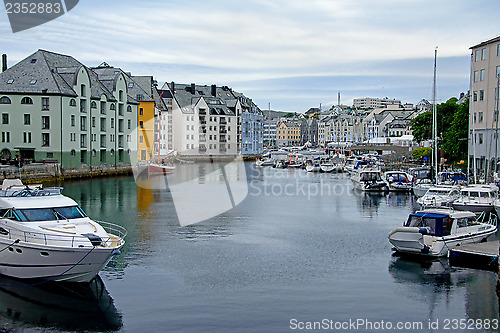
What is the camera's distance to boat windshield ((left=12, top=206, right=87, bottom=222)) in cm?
2094

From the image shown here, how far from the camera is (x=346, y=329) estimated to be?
16.9 m

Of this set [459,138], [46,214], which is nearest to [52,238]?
[46,214]

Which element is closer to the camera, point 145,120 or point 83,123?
point 83,123

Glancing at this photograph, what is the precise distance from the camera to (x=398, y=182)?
5791cm

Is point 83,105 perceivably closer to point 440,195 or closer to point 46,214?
point 440,195

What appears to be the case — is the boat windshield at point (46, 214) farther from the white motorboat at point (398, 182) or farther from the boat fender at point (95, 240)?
the white motorboat at point (398, 182)

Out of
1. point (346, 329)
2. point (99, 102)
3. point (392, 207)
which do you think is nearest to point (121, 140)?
point (99, 102)

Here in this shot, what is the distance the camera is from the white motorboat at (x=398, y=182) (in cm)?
5578

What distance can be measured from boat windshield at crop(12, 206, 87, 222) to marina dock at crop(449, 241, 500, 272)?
17595 millimetres

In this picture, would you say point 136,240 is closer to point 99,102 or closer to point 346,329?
point 346,329

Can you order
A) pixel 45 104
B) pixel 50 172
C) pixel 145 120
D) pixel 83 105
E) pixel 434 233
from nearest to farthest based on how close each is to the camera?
pixel 434 233 → pixel 50 172 → pixel 45 104 → pixel 83 105 → pixel 145 120

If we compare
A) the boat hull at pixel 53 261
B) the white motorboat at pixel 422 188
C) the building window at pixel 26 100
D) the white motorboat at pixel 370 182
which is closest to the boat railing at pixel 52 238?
the boat hull at pixel 53 261

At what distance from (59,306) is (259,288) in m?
7.59

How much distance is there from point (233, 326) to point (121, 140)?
68669mm
